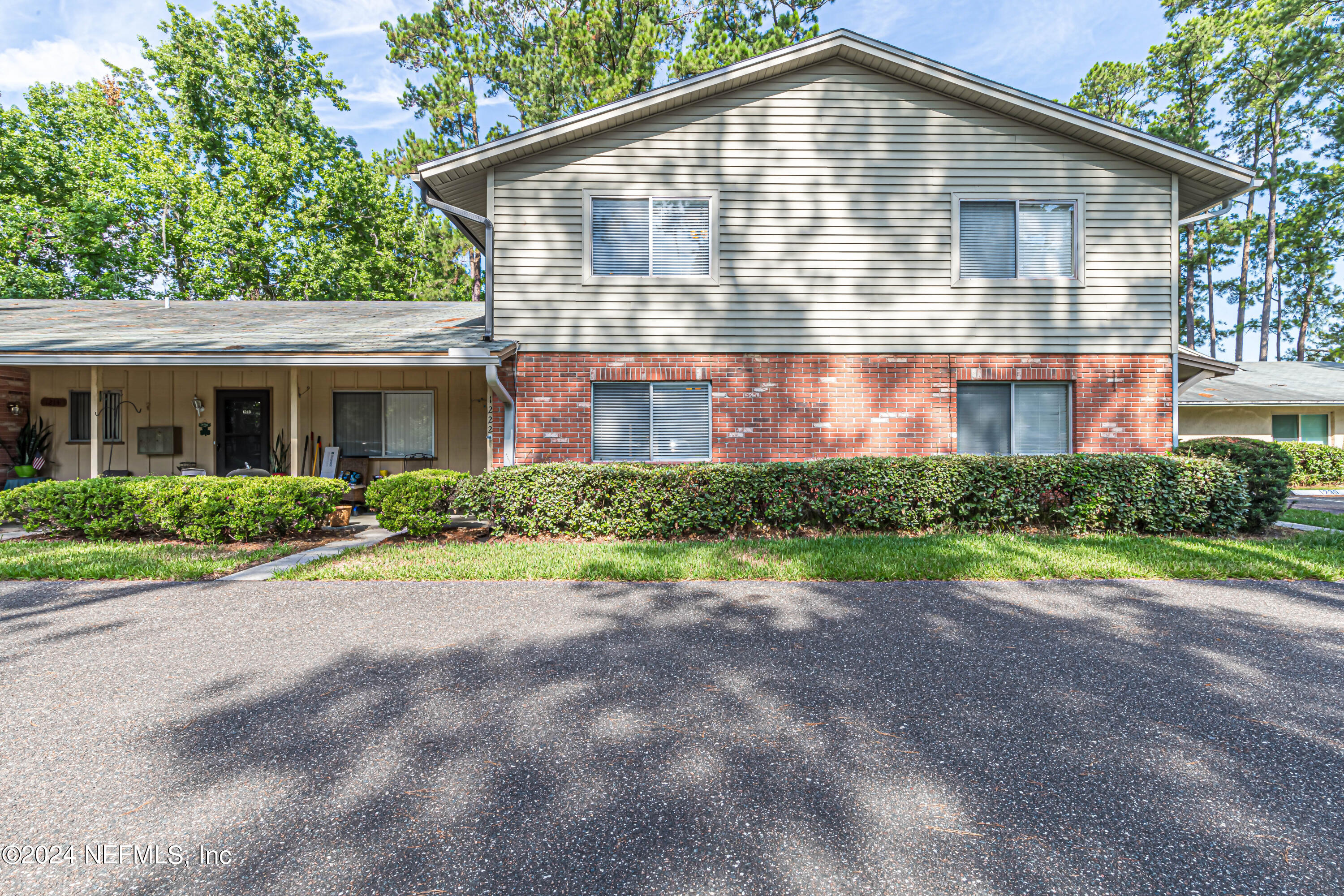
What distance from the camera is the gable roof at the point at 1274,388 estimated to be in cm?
1644

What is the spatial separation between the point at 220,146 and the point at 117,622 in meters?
27.9

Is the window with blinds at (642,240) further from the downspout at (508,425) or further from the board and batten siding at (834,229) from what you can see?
the downspout at (508,425)

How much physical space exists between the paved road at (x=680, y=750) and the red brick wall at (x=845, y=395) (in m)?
4.23

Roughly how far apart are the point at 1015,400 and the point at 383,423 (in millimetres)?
10964

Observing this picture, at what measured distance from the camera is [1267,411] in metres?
17.3

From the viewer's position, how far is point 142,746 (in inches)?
103

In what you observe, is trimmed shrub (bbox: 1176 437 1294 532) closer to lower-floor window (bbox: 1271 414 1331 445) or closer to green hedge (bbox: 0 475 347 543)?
green hedge (bbox: 0 475 347 543)

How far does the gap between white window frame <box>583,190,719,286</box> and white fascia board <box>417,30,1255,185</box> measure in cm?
98

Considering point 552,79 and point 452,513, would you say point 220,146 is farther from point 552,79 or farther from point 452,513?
point 452,513

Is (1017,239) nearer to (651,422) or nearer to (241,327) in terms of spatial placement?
(651,422)

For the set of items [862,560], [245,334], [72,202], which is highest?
[72,202]

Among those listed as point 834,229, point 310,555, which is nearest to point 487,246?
point 310,555

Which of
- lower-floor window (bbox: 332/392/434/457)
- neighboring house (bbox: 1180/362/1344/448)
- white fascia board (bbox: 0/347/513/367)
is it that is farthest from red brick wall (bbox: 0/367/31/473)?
neighboring house (bbox: 1180/362/1344/448)

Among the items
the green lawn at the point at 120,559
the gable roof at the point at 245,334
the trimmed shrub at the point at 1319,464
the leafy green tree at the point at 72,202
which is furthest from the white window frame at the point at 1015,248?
the leafy green tree at the point at 72,202
